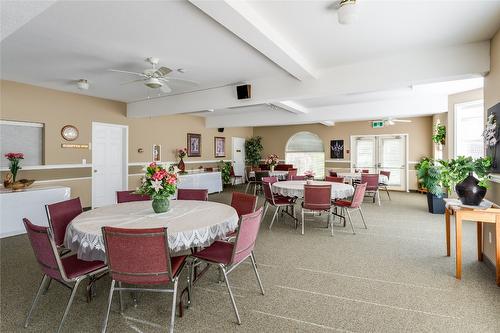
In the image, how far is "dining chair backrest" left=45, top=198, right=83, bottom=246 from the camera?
8.51 ft

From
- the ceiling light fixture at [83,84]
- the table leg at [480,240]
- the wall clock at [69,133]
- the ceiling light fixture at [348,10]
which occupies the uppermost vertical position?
the ceiling light fixture at [83,84]

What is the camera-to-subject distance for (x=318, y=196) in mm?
4340

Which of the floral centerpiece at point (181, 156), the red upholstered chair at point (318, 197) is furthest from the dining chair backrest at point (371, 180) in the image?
the floral centerpiece at point (181, 156)

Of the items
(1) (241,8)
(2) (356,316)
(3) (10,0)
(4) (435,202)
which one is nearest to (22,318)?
(3) (10,0)

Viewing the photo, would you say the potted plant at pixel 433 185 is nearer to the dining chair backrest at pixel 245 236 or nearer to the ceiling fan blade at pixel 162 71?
the dining chair backrest at pixel 245 236

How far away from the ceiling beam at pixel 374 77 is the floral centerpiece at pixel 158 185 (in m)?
2.84

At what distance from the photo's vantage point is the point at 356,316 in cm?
219

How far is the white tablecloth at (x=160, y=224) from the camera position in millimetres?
2045

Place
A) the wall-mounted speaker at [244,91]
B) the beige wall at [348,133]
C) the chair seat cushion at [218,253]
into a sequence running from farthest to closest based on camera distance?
the beige wall at [348,133]
the wall-mounted speaker at [244,91]
the chair seat cushion at [218,253]

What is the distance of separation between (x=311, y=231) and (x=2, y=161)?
5.77m

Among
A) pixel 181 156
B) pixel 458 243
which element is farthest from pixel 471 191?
pixel 181 156

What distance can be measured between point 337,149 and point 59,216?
9.66 meters

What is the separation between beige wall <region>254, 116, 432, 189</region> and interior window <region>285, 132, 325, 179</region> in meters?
0.22

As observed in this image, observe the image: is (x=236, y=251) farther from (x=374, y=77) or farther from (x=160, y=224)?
(x=374, y=77)
